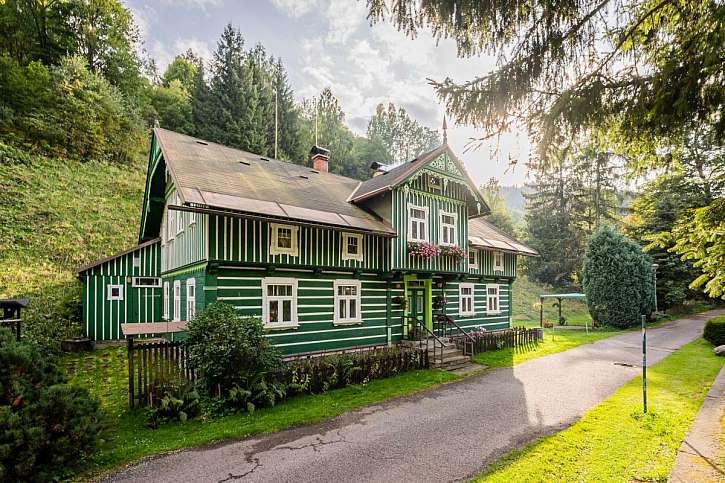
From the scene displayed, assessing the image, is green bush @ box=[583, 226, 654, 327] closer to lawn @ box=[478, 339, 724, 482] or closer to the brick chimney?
lawn @ box=[478, 339, 724, 482]

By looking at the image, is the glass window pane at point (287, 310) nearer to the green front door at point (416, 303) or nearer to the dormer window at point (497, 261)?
the green front door at point (416, 303)

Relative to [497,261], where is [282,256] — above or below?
above

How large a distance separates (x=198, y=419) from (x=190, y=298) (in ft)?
20.0

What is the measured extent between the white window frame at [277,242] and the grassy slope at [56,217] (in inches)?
562

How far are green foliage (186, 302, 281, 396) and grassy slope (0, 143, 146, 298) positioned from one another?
14.5 m

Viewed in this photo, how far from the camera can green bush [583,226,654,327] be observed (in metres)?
25.5

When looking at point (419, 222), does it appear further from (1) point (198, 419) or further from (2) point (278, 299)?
(1) point (198, 419)

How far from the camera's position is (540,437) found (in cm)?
746

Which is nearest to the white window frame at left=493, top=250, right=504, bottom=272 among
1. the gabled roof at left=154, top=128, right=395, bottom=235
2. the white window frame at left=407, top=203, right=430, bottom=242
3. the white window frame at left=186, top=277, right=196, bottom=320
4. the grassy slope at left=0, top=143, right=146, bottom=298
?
the white window frame at left=407, top=203, right=430, bottom=242

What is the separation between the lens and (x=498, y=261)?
2192 cm

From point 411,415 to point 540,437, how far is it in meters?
2.86

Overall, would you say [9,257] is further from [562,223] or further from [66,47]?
[562,223]

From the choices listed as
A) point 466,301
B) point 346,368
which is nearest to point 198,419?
point 346,368

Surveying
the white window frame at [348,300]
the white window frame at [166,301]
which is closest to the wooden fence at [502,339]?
the white window frame at [348,300]
